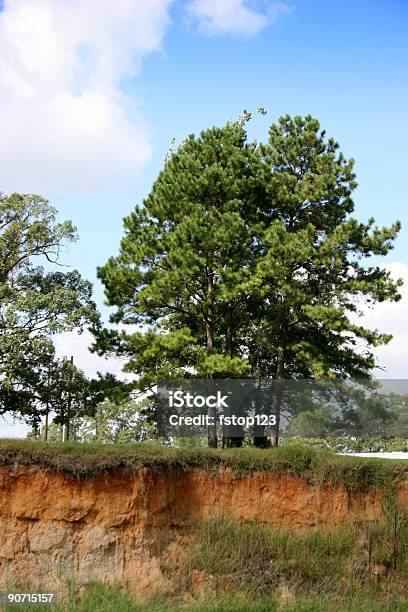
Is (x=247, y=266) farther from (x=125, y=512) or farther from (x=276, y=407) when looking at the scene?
(x=125, y=512)

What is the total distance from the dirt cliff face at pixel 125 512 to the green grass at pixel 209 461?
15 cm

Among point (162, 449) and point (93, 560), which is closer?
point (93, 560)

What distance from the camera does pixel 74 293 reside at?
29.9 m

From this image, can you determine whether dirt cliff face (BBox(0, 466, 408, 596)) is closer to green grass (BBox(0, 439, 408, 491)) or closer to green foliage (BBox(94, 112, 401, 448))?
green grass (BBox(0, 439, 408, 491))

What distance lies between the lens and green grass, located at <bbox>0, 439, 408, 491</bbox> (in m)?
13.4

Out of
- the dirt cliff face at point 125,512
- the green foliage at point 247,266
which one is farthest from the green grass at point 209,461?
the green foliage at point 247,266

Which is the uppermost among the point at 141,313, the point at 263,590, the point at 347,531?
the point at 141,313

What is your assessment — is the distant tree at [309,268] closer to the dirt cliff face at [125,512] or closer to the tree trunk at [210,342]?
the tree trunk at [210,342]

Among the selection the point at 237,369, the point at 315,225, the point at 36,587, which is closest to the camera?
the point at 36,587

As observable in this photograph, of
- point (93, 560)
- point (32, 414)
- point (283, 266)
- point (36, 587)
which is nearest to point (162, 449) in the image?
point (93, 560)

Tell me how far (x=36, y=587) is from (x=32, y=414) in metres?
18.6

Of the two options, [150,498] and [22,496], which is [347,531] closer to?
[150,498]

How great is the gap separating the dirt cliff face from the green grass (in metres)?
0.15

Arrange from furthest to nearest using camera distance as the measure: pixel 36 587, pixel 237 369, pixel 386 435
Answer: pixel 386 435, pixel 237 369, pixel 36 587
